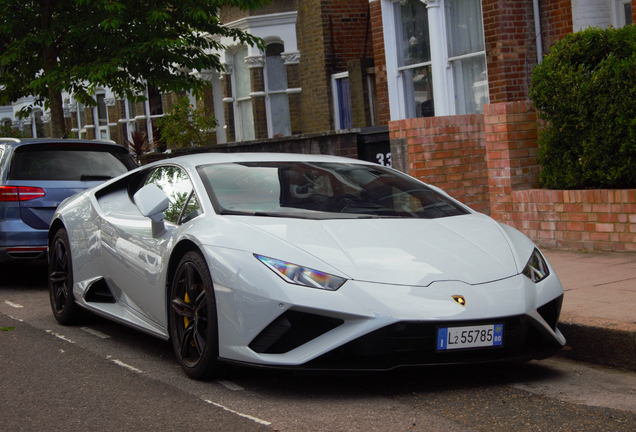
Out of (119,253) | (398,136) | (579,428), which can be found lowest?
(579,428)

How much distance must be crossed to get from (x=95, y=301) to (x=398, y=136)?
542 cm

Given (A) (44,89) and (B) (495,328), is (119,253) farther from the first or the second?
(A) (44,89)

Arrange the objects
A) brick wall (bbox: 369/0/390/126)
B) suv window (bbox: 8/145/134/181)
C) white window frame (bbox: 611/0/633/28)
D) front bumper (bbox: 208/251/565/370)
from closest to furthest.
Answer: front bumper (bbox: 208/251/565/370), suv window (bbox: 8/145/134/181), white window frame (bbox: 611/0/633/28), brick wall (bbox: 369/0/390/126)

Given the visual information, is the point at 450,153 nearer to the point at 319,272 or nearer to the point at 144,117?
the point at 319,272

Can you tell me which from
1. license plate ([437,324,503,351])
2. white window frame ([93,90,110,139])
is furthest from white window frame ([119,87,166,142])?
license plate ([437,324,503,351])

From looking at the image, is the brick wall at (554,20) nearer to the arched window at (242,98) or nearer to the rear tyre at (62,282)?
the rear tyre at (62,282)

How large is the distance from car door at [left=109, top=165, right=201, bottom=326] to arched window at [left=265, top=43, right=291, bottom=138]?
1494 cm

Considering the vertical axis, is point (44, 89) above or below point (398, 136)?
above

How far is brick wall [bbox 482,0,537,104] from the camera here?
12531 millimetres

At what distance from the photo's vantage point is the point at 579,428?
12.5 ft

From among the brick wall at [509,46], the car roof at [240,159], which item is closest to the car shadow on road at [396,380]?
the car roof at [240,159]

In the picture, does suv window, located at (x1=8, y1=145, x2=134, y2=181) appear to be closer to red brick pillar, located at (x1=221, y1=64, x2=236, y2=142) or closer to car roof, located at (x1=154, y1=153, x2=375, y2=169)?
car roof, located at (x1=154, y1=153, x2=375, y2=169)

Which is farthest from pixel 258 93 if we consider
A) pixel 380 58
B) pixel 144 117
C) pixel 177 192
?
pixel 177 192

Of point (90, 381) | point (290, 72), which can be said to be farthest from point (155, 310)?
point (290, 72)
